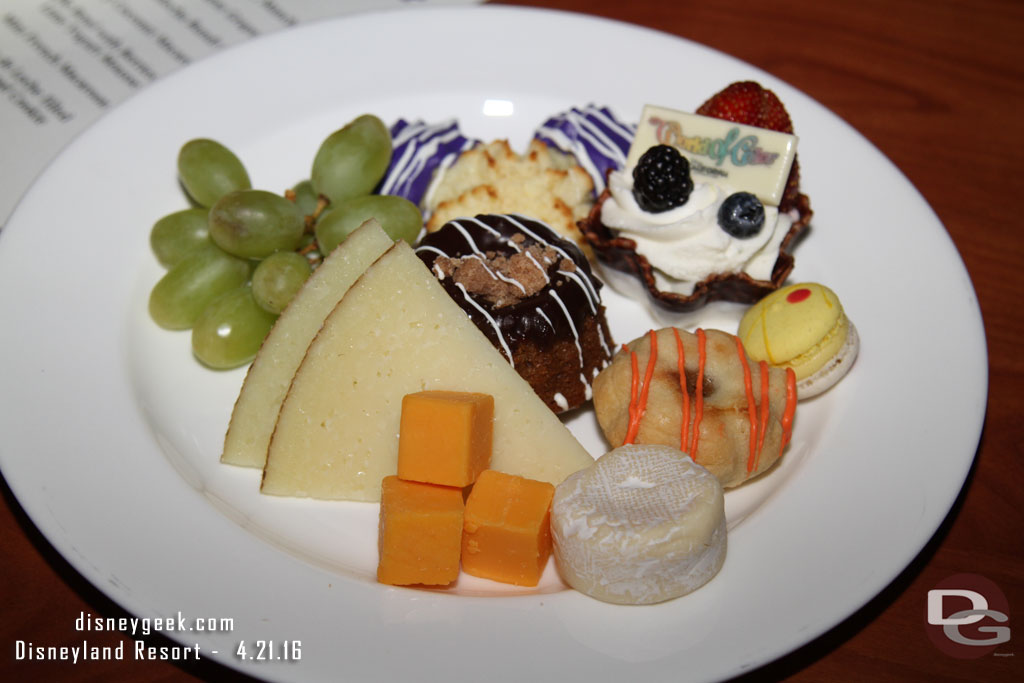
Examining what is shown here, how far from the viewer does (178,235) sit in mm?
2209

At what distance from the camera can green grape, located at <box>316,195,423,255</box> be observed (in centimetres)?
216

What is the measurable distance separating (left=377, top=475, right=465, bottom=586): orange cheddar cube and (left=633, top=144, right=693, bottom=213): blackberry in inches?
38.6

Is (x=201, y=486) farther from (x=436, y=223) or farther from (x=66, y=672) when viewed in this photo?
(x=436, y=223)

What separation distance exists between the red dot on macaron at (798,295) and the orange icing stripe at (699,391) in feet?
0.88

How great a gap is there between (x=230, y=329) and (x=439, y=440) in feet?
2.39

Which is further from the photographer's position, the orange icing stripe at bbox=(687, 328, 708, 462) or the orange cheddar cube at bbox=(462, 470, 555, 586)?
the orange icing stripe at bbox=(687, 328, 708, 462)

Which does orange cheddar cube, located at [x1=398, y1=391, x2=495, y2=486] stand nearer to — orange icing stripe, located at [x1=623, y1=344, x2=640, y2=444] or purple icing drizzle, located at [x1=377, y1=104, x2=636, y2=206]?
orange icing stripe, located at [x1=623, y1=344, x2=640, y2=444]

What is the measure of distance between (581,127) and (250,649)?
1.85 metres

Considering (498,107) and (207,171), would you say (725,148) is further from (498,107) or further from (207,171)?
(207,171)

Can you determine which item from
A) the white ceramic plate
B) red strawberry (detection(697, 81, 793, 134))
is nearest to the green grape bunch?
the white ceramic plate

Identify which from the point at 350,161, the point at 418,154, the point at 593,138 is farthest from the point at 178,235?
the point at 593,138

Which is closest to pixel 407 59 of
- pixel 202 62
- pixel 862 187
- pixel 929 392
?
pixel 202 62

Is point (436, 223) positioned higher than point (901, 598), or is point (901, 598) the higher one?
point (436, 223)

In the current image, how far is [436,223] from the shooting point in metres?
2.50
